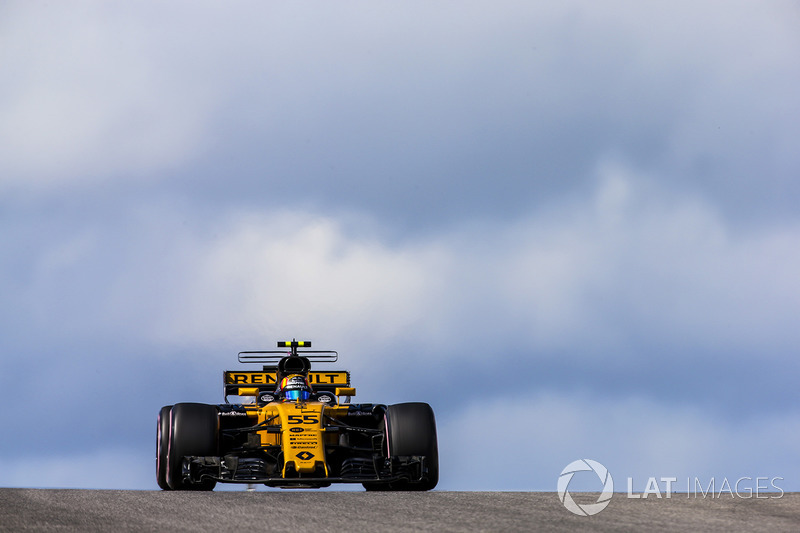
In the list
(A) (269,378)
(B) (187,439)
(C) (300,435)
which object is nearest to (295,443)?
(C) (300,435)

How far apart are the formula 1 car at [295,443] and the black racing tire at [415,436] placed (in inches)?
0.7

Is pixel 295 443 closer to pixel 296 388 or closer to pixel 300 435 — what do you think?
pixel 300 435

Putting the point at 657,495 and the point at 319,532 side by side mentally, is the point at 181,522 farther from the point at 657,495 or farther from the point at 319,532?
the point at 657,495

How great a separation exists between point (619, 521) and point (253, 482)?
7.70m

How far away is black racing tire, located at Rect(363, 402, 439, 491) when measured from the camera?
16.8 meters

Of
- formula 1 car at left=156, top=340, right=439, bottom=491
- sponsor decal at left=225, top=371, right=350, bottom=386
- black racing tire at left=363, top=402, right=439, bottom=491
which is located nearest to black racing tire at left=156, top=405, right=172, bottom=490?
formula 1 car at left=156, top=340, right=439, bottom=491

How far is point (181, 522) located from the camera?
9.65 metres

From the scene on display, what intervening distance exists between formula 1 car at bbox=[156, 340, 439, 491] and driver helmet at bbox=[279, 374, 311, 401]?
19mm

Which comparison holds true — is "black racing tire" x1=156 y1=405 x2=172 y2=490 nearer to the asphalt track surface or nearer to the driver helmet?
the driver helmet

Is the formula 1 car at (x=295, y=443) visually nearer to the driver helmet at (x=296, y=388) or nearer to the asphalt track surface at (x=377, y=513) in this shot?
the driver helmet at (x=296, y=388)

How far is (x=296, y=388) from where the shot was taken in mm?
18266

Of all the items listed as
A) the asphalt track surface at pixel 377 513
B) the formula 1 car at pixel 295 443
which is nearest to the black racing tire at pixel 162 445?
the formula 1 car at pixel 295 443

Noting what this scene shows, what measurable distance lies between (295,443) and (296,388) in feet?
7.37

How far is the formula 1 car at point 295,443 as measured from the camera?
1602 centimetres
